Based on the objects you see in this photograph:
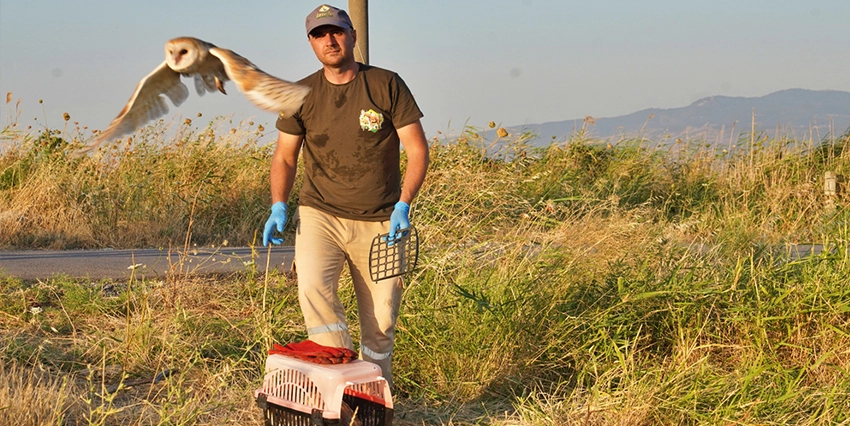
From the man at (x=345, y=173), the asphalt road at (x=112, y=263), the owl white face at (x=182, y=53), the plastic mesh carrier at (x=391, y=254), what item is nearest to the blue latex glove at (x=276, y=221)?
the man at (x=345, y=173)

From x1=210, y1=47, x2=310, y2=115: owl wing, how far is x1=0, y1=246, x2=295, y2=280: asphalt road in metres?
3.22

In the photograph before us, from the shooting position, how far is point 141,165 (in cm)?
1085

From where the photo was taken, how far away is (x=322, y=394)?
3758 mm

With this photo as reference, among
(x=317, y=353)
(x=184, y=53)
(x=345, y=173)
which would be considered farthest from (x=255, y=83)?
(x=317, y=353)

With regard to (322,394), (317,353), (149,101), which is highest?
(149,101)

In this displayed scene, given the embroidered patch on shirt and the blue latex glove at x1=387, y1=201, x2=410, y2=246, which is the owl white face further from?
the blue latex glove at x1=387, y1=201, x2=410, y2=246

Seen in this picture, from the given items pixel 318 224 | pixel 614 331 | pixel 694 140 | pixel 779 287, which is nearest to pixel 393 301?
pixel 318 224

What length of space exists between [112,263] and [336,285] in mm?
4179

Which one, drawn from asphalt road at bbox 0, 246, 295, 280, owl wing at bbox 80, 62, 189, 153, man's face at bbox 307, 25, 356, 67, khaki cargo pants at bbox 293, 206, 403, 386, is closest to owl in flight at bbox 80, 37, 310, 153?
owl wing at bbox 80, 62, 189, 153

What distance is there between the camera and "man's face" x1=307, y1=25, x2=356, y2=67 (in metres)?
4.14

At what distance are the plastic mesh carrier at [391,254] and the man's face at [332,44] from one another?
769 mm

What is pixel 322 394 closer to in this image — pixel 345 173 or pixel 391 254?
pixel 391 254

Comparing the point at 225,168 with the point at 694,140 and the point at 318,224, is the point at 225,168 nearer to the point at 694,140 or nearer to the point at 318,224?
the point at 694,140

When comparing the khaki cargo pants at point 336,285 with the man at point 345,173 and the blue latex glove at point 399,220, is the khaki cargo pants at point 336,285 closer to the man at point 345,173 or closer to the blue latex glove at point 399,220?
the man at point 345,173
